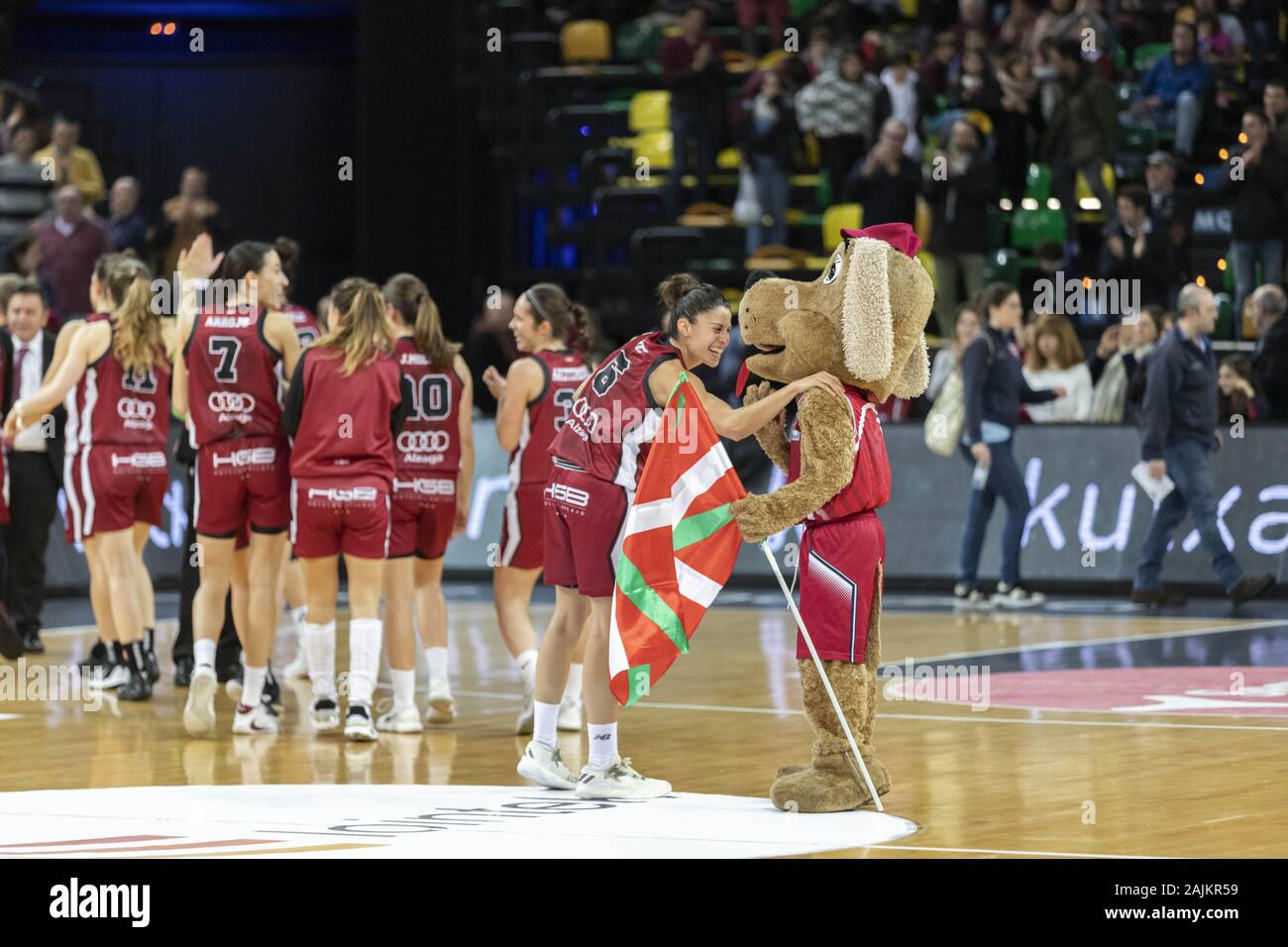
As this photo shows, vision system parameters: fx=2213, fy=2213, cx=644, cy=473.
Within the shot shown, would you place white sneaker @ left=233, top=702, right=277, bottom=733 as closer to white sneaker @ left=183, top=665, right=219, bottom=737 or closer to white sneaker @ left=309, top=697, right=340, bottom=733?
white sneaker @ left=183, top=665, right=219, bottom=737

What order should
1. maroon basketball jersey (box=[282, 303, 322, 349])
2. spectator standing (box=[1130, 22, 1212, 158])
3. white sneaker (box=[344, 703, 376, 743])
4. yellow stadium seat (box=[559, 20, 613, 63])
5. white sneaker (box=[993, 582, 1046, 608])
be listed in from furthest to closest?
1. yellow stadium seat (box=[559, 20, 613, 63])
2. spectator standing (box=[1130, 22, 1212, 158])
3. white sneaker (box=[993, 582, 1046, 608])
4. maroon basketball jersey (box=[282, 303, 322, 349])
5. white sneaker (box=[344, 703, 376, 743])

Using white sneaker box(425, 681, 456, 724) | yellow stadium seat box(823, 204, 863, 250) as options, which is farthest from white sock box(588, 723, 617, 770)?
yellow stadium seat box(823, 204, 863, 250)

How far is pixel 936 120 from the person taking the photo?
66.9ft

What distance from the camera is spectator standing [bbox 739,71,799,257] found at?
66.4ft

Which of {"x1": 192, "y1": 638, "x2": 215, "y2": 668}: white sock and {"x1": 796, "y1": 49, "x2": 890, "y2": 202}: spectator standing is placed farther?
{"x1": 796, "y1": 49, "x2": 890, "y2": 202}: spectator standing

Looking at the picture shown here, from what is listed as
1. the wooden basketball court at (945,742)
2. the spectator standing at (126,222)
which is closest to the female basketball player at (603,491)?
the wooden basketball court at (945,742)

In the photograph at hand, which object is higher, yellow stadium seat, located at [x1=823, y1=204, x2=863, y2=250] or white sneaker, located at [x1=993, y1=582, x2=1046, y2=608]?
yellow stadium seat, located at [x1=823, y1=204, x2=863, y2=250]

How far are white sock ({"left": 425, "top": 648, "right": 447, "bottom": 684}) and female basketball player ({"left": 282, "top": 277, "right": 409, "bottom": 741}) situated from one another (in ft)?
1.72

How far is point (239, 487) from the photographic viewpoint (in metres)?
10.4

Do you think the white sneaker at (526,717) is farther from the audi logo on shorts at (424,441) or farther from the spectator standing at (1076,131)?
the spectator standing at (1076,131)

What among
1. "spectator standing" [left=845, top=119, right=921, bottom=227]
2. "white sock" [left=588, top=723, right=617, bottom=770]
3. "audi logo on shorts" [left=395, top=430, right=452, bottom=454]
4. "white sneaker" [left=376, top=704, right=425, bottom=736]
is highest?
"spectator standing" [left=845, top=119, right=921, bottom=227]

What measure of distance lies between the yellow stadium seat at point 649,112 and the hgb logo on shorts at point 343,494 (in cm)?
1259

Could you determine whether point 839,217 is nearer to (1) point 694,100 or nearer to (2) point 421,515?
(1) point 694,100

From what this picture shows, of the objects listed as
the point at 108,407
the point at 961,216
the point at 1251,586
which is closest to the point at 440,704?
the point at 108,407
